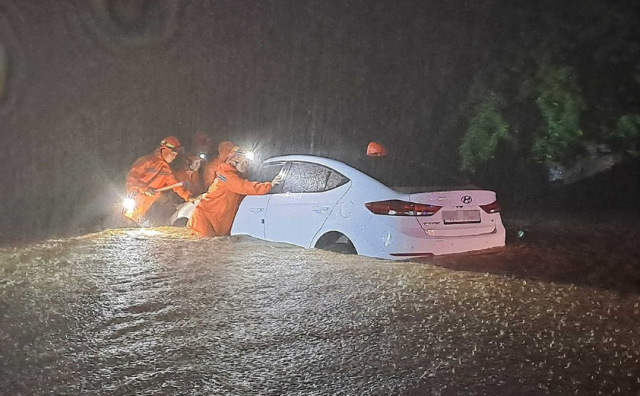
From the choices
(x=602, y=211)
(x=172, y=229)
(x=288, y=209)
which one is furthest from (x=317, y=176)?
(x=602, y=211)

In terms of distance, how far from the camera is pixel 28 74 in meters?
15.2

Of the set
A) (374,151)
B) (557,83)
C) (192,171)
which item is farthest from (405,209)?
(557,83)

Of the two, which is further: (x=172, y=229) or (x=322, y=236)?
(x=172, y=229)

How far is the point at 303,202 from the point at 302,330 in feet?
8.48

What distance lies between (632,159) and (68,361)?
1427cm

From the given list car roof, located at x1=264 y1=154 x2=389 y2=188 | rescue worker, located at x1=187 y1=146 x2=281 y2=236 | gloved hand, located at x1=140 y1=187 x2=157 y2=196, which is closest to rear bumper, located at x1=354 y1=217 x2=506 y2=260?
car roof, located at x1=264 y1=154 x2=389 y2=188

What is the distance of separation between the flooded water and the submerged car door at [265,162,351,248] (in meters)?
0.18

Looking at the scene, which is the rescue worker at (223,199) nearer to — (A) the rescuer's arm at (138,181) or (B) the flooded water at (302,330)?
(B) the flooded water at (302,330)

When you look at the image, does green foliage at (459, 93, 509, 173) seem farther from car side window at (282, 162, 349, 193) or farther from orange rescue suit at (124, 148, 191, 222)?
car side window at (282, 162, 349, 193)

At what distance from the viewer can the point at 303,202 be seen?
296 inches

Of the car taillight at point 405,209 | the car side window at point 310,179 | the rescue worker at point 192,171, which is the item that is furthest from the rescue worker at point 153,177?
the car taillight at point 405,209

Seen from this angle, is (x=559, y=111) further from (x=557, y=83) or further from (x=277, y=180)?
(x=277, y=180)

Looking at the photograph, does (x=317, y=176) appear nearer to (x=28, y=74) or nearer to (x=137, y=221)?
(x=137, y=221)

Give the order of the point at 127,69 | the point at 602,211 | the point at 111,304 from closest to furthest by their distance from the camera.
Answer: the point at 111,304 → the point at 602,211 → the point at 127,69
